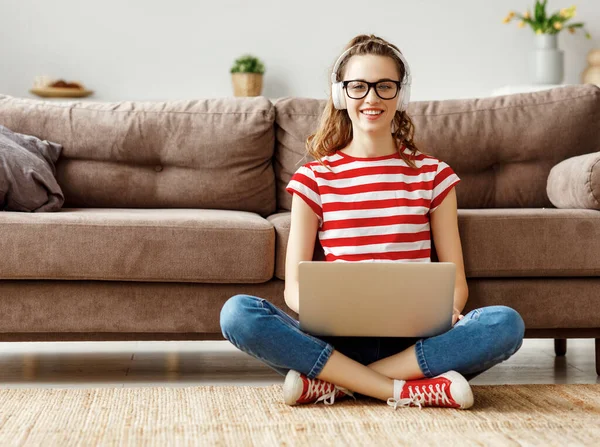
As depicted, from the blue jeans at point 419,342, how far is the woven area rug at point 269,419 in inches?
3.7

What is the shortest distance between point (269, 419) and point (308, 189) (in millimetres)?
570

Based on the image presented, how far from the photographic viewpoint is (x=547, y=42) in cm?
427

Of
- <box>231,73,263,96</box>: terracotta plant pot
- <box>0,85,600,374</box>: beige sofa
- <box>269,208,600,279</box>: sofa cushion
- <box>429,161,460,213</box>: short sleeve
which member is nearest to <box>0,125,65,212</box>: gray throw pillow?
<box>0,85,600,374</box>: beige sofa

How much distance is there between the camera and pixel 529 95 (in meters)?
2.58

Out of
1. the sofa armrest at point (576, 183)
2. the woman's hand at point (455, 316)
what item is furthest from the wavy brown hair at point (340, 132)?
the sofa armrest at point (576, 183)

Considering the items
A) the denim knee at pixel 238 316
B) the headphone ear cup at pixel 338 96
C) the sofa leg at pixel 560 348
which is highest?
the headphone ear cup at pixel 338 96

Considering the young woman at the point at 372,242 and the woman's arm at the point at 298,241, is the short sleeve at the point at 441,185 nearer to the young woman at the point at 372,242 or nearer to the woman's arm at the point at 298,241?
the young woman at the point at 372,242

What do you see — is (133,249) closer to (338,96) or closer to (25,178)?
(25,178)

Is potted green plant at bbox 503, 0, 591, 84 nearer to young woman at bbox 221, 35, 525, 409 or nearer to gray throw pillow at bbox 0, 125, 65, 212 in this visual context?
young woman at bbox 221, 35, 525, 409

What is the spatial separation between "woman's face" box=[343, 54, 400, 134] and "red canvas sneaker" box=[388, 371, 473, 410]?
0.59 metres

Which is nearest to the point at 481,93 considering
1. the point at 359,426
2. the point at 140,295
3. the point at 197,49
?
the point at 197,49

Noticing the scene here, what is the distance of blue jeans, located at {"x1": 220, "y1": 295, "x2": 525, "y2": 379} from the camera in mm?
1659

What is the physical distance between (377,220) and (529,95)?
3.25 ft

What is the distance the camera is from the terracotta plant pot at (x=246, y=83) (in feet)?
13.4
